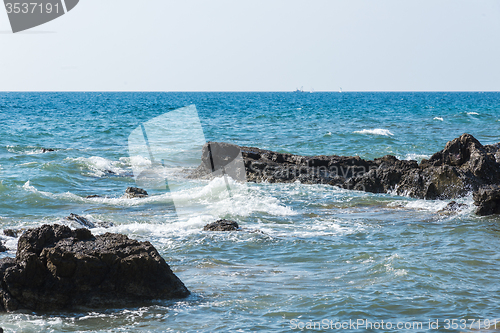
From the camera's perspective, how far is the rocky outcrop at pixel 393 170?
40.8 feet

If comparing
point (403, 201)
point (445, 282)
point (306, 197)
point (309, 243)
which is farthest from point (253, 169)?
point (445, 282)

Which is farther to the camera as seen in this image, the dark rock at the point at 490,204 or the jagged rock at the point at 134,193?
the jagged rock at the point at 134,193

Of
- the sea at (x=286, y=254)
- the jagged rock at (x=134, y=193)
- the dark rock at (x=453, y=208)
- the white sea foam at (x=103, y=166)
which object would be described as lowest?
the dark rock at (x=453, y=208)

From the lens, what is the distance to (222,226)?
959 cm

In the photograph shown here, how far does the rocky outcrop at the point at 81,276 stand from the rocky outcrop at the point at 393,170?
858 centimetres

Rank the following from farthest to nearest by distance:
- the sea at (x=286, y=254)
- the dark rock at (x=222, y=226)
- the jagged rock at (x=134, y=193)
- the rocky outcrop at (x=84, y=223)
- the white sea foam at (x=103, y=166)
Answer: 1. the white sea foam at (x=103, y=166)
2. the jagged rock at (x=134, y=193)
3. the rocky outcrop at (x=84, y=223)
4. the dark rock at (x=222, y=226)
5. the sea at (x=286, y=254)

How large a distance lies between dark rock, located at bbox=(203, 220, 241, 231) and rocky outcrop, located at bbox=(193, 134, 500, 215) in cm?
529

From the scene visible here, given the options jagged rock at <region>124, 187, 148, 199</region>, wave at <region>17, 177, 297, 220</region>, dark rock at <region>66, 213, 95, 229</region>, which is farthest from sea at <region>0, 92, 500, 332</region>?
jagged rock at <region>124, 187, 148, 199</region>

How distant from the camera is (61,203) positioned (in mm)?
12828

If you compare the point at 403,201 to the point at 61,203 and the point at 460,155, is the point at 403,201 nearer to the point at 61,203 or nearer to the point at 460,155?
the point at 460,155

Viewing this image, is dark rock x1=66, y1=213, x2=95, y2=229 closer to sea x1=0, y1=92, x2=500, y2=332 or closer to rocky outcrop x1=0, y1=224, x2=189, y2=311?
sea x1=0, y1=92, x2=500, y2=332

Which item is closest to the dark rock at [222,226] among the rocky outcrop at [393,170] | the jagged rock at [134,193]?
the jagged rock at [134,193]

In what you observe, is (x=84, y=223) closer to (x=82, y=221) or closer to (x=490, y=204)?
(x=82, y=221)

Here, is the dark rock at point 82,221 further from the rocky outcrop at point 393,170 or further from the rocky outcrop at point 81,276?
the rocky outcrop at point 393,170
